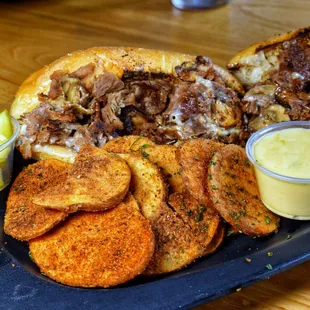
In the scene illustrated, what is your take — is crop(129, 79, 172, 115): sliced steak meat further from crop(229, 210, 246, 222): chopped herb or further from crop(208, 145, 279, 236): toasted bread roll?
crop(229, 210, 246, 222): chopped herb

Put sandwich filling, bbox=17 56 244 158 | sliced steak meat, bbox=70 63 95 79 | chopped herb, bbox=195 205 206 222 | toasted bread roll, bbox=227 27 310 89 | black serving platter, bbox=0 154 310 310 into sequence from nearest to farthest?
black serving platter, bbox=0 154 310 310 → chopped herb, bbox=195 205 206 222 → sandwich filling, bbox=17 56 244 158 → sliced steak meat, bbox=70 63 95 79 → toasted bread roll, bbox=227 27 310 89

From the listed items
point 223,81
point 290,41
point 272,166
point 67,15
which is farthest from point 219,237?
point 67,15

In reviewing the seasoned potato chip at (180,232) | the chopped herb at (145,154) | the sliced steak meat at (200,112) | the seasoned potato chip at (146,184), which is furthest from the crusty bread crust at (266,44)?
the seasoned potato chip at (180,232)

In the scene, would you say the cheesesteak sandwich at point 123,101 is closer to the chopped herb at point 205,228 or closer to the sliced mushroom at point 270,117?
the sliced mushroom at point 270,117

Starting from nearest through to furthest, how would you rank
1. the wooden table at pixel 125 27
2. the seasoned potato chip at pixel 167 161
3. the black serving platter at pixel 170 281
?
the black serving platter at pixel 170 281, the seasoned potato chip at pixel 167 161, the wooden table at pixel 125 27

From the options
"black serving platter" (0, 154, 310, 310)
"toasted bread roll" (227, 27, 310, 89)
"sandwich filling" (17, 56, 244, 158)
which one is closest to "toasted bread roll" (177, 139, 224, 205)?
"black serving platter" (0, 154, 310, 310)

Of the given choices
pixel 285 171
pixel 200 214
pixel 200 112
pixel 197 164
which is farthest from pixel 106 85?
pixel 285 171

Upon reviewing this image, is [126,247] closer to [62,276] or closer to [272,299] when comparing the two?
[62,276]
